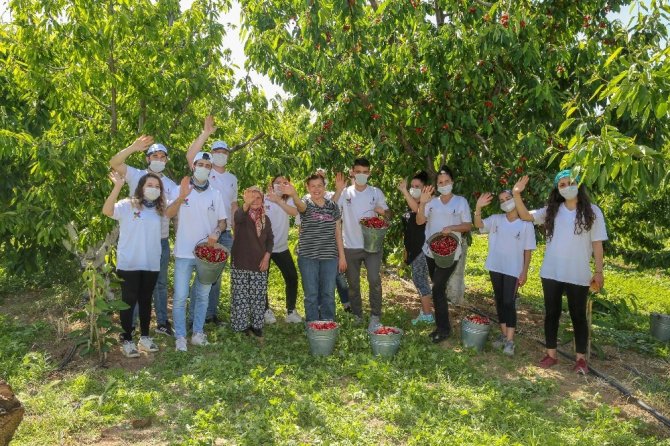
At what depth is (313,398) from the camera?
194 inches

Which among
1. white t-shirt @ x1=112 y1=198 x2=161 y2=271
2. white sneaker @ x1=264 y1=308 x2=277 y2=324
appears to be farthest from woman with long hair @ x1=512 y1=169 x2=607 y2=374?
white t-shirt @ x1=112 y1=198 x2=161 y2=271

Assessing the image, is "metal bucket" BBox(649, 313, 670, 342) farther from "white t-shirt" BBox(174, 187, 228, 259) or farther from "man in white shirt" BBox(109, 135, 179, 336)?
"man in white shirt" BBox(109, 135, 179, 336)

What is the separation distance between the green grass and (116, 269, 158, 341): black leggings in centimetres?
47

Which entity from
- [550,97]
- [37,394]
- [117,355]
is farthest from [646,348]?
[37,394]

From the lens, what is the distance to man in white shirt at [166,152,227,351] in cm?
625

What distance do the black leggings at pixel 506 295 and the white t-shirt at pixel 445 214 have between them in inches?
22.3

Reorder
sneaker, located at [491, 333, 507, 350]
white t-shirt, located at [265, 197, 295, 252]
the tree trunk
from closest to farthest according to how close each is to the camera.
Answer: the tree trunk < sneaker, located at [491, 333, 507, 350] < white t-shirt, located at [265, 197, 295, 252]

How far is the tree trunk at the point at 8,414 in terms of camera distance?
3799 mm

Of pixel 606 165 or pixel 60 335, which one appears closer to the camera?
pixel 606 165

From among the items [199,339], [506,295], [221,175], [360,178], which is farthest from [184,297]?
[506,295]

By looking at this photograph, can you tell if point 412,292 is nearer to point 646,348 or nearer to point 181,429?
point 646,348

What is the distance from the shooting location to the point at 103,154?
257 inches

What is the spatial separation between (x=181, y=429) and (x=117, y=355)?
6.61ft

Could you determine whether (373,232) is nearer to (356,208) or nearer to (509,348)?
(356,208)
